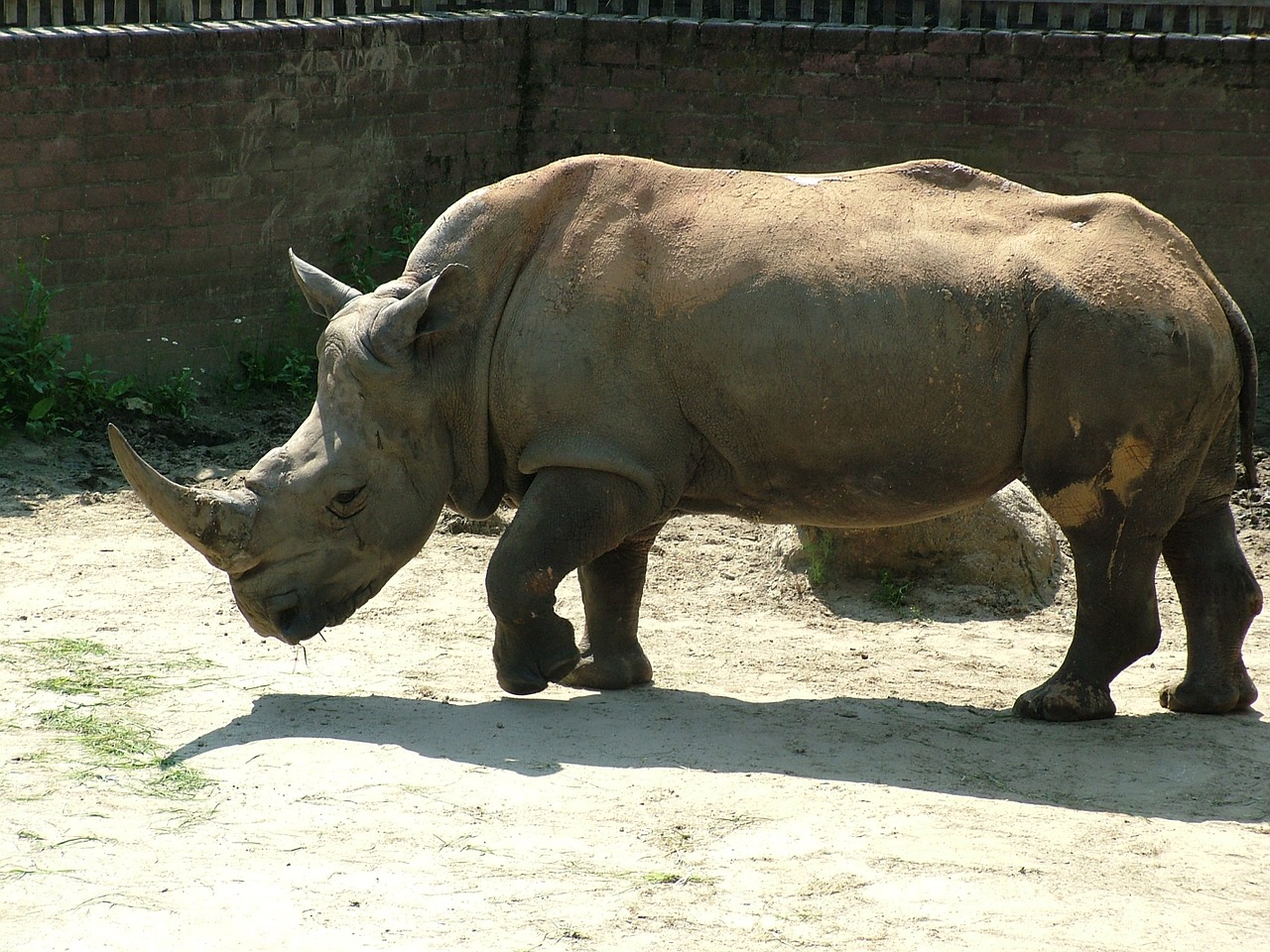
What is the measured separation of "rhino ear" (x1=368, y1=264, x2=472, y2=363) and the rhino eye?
504 mm

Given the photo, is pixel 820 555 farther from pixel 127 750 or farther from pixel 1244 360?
pixel 127 750

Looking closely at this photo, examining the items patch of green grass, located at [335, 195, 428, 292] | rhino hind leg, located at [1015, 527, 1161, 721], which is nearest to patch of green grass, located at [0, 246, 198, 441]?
patch of green grass, located at [335, 195, 428, 292]

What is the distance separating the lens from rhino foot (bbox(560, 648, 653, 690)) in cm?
711

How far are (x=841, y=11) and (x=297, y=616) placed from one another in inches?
282

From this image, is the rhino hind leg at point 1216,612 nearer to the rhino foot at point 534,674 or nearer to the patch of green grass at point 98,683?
the rhino foot at point 534,674

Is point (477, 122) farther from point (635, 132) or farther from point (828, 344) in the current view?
point (828, 344)

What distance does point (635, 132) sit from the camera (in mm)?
12578

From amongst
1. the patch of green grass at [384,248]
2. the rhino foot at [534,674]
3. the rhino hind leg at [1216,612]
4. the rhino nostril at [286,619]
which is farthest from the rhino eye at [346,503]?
the patch of green grass at [384,248]

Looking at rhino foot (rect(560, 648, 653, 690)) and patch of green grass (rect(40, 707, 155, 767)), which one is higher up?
patch of green grass (rect(40, 707, 155, 767))

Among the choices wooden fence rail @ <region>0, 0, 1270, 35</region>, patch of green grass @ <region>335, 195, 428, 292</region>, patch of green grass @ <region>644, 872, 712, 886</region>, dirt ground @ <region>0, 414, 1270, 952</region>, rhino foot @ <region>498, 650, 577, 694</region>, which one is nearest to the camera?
dirt ground @ <region>0, 414, 1270, 952</region>

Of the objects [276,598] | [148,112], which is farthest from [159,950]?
[148,112]

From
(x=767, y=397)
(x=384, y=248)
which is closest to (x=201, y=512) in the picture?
(x=767, y=397)

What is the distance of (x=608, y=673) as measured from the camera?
280 inches

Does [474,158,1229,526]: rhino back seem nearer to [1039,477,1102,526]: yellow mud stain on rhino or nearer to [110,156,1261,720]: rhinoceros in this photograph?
[110,156,1261,720]: rhinoceros
